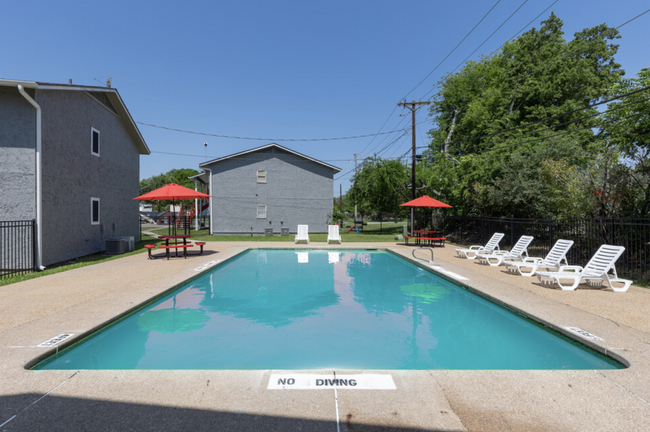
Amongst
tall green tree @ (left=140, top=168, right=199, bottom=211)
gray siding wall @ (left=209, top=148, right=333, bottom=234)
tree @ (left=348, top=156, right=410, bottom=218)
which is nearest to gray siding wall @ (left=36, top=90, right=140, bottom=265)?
gray siding wall @ (left=209, top=148, right=333, bottom=234)

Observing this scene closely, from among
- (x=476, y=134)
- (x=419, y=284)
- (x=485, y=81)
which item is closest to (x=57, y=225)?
(x=419, y=284)

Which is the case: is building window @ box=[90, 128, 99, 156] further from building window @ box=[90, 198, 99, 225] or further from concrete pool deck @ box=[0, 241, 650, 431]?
concrete pool deck @ box=[0, 241, 650, 431]

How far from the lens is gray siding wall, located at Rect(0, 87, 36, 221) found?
1084cm

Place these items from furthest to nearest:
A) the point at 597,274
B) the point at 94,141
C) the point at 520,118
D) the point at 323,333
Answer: the point at 520,118, the point at 94,141, the point at 597,274, the point at 323,333

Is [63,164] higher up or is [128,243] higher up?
[63,164]

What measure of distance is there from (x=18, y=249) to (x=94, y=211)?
14.6 feet

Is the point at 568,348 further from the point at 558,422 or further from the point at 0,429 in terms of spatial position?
the point at 0,429

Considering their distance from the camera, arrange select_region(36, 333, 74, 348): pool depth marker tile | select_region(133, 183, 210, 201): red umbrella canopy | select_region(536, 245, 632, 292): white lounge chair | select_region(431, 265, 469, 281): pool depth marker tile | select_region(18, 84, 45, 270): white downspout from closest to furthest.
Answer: select_region(36, 333, 74, 348): pool depth marker tile
select_region(536, 245, 632, 292): white lounge chair
select_region(431, 265, 469, 281): pool depth marker tile
select_region(18, 84, 45, 270): white downspout
select_region(133, 183, 210, 201): red umbrella canopy

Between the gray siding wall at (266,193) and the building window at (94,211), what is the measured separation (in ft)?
40.4

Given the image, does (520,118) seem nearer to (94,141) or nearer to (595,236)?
(595,236)

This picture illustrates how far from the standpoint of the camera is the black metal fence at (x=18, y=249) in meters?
10.8

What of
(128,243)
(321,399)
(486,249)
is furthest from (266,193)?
(321,399)

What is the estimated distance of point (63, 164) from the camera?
A: 12508 mm

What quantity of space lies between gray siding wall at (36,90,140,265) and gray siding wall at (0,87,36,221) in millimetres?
368
